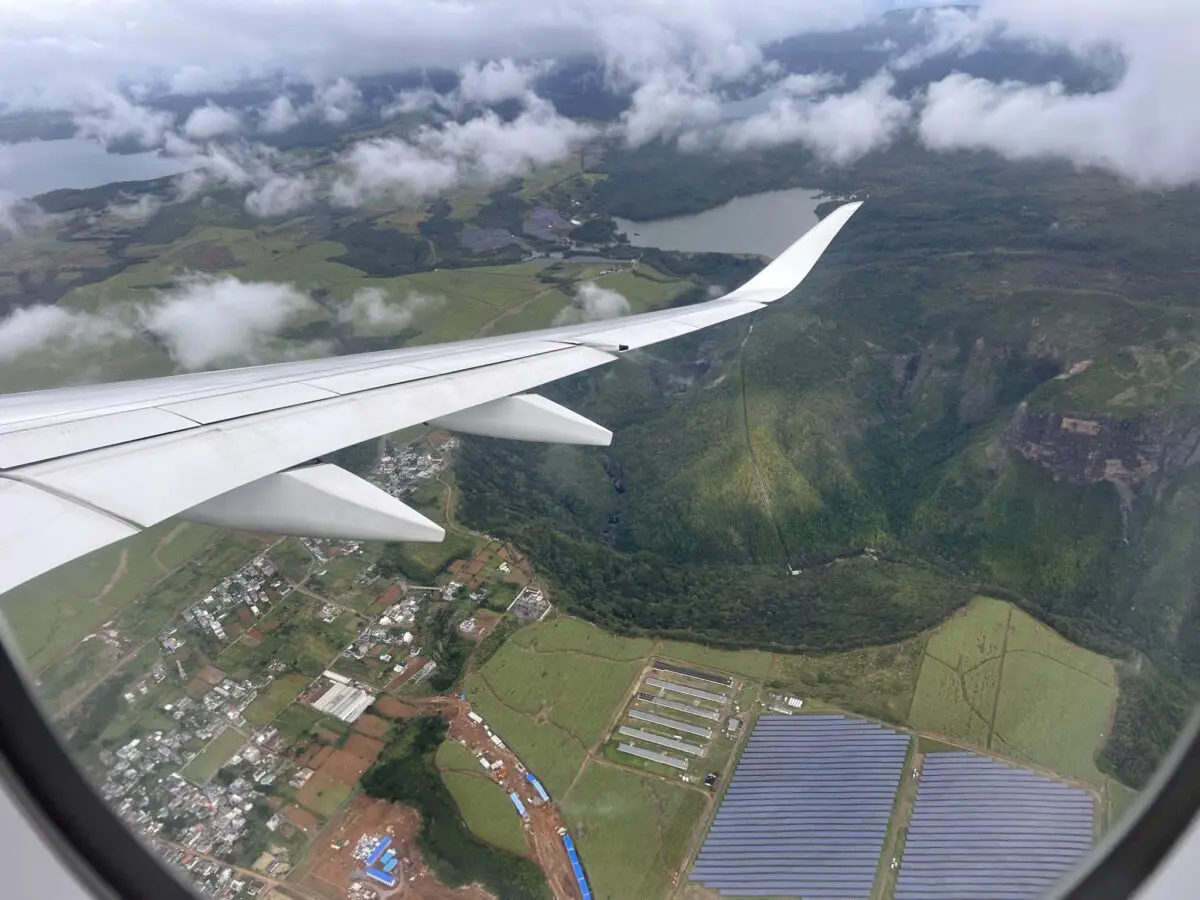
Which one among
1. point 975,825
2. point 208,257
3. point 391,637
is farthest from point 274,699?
point 208,257

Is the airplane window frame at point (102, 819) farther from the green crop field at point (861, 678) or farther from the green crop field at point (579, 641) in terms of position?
the green crop field at point (579, 641)

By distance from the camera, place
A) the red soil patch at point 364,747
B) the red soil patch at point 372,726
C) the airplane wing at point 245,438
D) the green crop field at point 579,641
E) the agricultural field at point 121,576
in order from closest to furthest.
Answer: the airplane wing at point 245,438
the agricultural field at point 121,576
the red soil patch at point 364,747
the red soil patch at point 372,726
the green crop field at point 579,641

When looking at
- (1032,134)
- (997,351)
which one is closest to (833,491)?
(997,351)

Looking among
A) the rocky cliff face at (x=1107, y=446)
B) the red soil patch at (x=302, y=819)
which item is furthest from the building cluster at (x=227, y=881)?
the rocky cliff face at (x=1107, y=446)

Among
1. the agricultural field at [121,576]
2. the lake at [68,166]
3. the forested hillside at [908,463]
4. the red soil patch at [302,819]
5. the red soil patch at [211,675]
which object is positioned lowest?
the forested hillside at [908,463]

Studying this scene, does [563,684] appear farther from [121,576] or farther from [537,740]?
[121,576]

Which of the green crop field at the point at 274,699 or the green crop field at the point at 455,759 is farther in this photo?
the green crop field at the point at 274,699
